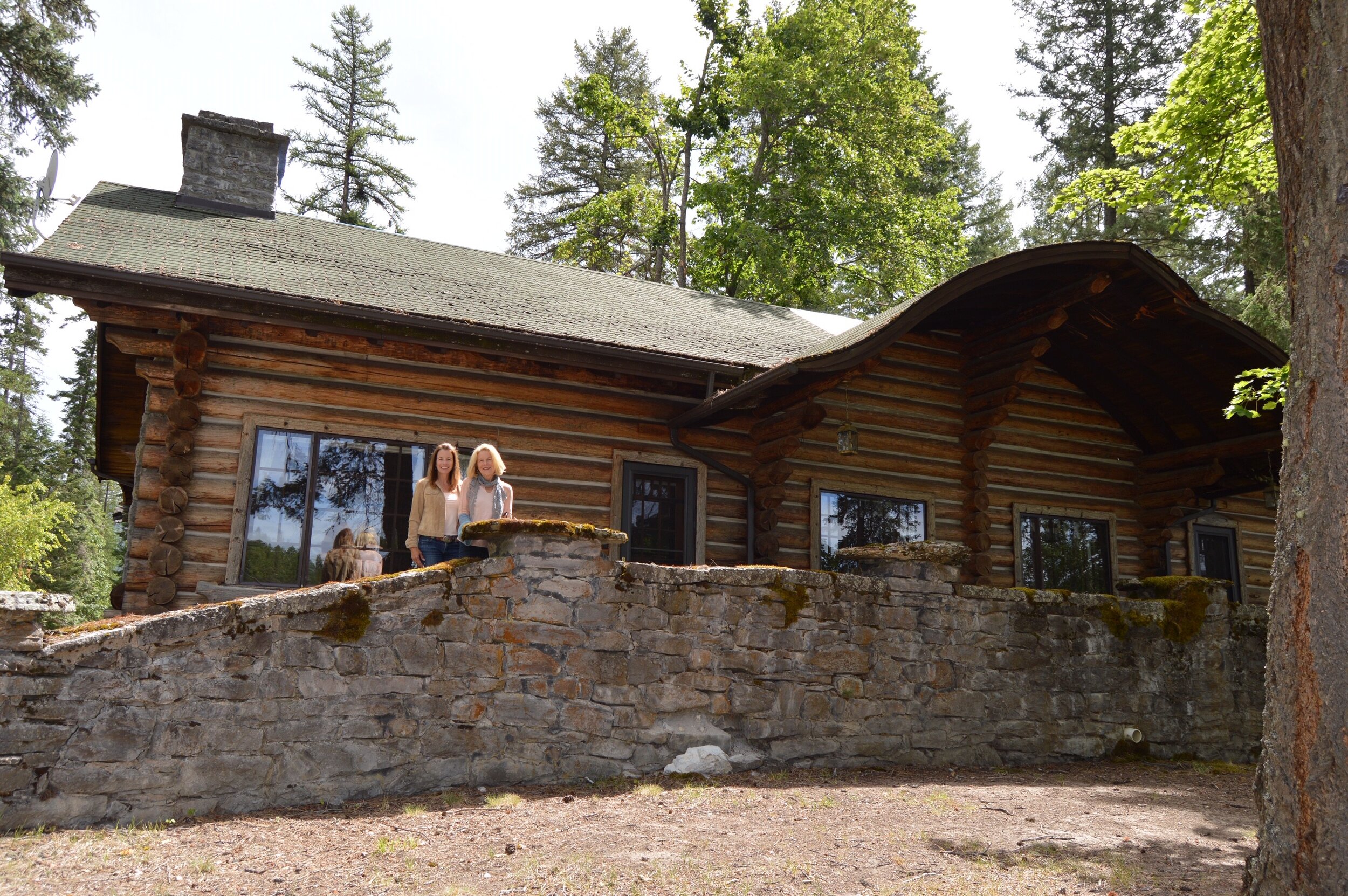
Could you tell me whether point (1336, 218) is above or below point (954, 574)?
above

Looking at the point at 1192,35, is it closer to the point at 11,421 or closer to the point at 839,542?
the point at 839,542

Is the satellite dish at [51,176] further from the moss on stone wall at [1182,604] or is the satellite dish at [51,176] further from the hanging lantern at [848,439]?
the moss on stone wall at [1182,604]

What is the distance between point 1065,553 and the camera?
12.4 metres

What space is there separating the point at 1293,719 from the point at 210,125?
493 inches

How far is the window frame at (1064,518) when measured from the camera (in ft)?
38.9

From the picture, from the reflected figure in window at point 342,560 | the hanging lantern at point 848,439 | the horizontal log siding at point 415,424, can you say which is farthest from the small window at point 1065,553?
the reflected figure in window at point 342,560

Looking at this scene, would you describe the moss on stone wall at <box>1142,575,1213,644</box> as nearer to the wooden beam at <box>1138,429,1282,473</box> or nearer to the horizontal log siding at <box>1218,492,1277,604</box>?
the wooden beam at <box>1138,429,1282,473</box>

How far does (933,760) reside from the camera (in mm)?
7719

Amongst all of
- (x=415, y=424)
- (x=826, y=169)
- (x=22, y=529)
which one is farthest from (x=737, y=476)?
(x=826, y=169)

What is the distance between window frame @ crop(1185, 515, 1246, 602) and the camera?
42.7 ft

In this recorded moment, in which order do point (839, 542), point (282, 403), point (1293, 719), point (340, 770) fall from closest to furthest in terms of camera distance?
1. point (1293, 719)
2. point (340, 770)
3. point (282, 403)
4. point (839, 542)

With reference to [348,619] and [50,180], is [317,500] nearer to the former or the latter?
[348,619]

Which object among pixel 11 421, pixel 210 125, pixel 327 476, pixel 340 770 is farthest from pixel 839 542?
pixel 11 421

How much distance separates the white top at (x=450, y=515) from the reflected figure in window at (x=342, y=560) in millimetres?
1454
